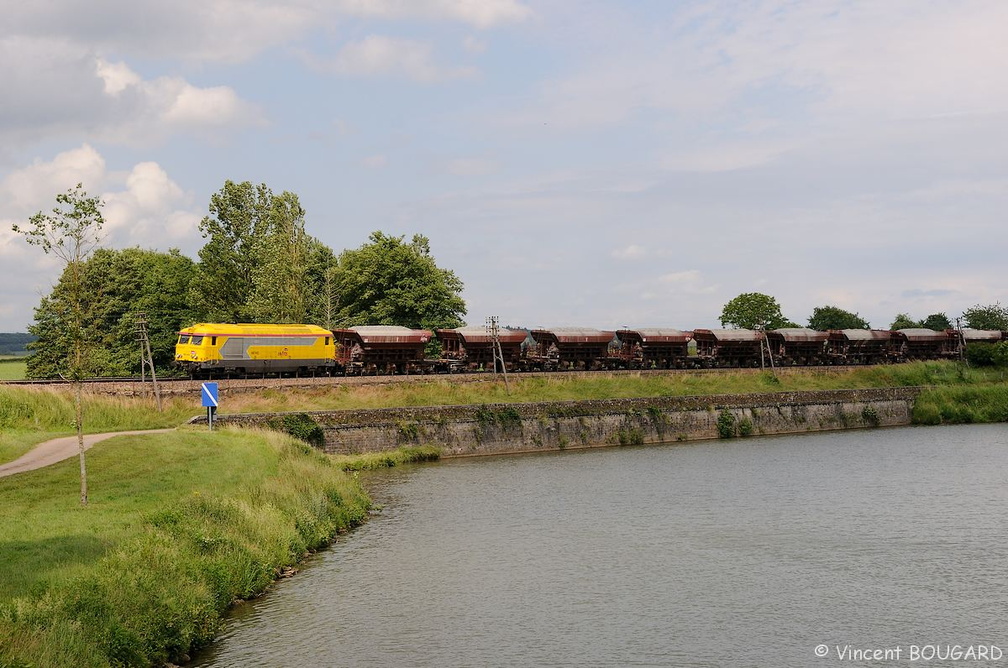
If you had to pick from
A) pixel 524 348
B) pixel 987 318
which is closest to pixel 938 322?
pixel 987 318

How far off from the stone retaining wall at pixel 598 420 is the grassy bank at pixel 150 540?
46.4 feet

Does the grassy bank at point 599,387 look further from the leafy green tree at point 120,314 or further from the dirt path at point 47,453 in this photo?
the leafy green tree at point 120,314

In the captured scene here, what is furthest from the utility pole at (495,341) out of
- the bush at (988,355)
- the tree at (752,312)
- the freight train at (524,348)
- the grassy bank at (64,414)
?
the tree at (752,312)

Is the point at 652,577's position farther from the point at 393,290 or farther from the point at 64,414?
the point at 393,290

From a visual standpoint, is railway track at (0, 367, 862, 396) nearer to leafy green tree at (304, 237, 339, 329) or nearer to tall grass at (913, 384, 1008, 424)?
tall grass at (913, 384, 1008, 424)

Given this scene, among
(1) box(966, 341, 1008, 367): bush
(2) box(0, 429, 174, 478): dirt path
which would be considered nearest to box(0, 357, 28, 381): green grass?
(2) box(0, 429, 174, 478): dirt path

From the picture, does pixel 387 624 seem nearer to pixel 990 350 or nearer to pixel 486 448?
pixel 486 448

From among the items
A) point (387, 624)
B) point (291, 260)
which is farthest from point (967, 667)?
point (291, 260)

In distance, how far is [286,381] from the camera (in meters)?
56.0

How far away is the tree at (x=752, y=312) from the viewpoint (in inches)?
5340

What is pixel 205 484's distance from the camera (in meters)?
29.8

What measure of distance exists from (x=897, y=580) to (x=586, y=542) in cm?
973

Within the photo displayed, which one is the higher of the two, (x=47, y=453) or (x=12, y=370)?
(x=12, y=370)

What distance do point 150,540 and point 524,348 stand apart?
5560 cm
